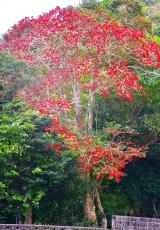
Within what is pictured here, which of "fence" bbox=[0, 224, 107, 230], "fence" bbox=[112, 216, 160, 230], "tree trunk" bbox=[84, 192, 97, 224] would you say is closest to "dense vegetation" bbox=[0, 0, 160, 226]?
"tree trunk" bbox=[84, 192, 97, 224]

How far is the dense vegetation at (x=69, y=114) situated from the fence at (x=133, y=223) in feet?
3.99

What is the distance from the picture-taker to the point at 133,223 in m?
9.16

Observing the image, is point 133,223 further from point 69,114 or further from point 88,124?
point 69,114

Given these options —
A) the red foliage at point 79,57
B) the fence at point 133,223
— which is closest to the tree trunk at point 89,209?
the red foliage at point 79,57

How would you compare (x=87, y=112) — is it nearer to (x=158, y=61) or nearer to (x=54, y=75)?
(x=54, y=75)

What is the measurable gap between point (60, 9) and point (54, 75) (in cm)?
207

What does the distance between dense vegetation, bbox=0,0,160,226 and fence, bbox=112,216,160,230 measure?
122 cm

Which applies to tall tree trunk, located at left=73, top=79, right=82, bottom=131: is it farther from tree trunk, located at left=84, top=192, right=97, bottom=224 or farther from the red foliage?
tree trunk, located at left=84, top=192, right=97, bottom=224

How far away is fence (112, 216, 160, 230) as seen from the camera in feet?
29.9

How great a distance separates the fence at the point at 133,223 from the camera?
9.10 metres

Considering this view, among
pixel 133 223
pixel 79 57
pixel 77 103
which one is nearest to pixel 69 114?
pixel 77 103

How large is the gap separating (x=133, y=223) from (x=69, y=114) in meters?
4.02

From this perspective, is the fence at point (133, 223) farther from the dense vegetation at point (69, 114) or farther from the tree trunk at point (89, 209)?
the tree trunk at point (89, 209)

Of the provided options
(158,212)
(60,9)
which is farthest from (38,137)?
(158,212)
